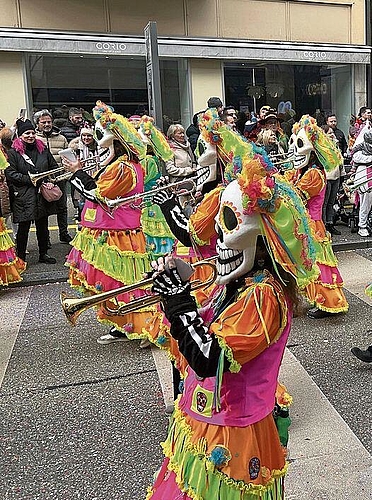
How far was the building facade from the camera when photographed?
1146 centimetres

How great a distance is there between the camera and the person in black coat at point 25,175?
7746 millimetres

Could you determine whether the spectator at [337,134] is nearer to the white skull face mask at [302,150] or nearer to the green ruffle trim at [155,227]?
the green ruffle trim at [155,227]

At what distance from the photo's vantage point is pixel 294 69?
14.0 meters

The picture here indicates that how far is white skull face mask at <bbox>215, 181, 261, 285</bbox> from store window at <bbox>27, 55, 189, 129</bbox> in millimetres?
10044

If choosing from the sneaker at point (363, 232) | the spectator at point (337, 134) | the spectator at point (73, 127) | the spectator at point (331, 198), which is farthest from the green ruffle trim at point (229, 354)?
the spectator at point (337, 134)

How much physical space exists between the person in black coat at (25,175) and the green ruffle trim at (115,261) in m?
2.90

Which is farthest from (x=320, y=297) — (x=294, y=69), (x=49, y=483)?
(x=294, y=69)

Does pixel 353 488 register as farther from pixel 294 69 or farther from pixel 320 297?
pixel 294 69

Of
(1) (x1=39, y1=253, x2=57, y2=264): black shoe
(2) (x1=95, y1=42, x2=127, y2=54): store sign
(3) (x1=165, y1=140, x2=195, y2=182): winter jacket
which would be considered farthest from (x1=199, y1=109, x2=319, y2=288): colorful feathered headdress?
(2) (x1=95, y1=42, x2=127, y2=54): store sign

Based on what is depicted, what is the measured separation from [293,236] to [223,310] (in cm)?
38

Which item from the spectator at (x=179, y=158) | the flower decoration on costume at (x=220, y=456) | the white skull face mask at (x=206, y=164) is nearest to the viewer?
the flower decoration on costume at (x=220, y=456)

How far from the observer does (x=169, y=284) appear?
6.96ft

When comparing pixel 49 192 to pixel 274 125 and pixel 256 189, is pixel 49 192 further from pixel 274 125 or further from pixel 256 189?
pixel 256 189

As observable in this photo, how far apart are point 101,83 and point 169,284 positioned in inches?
426
